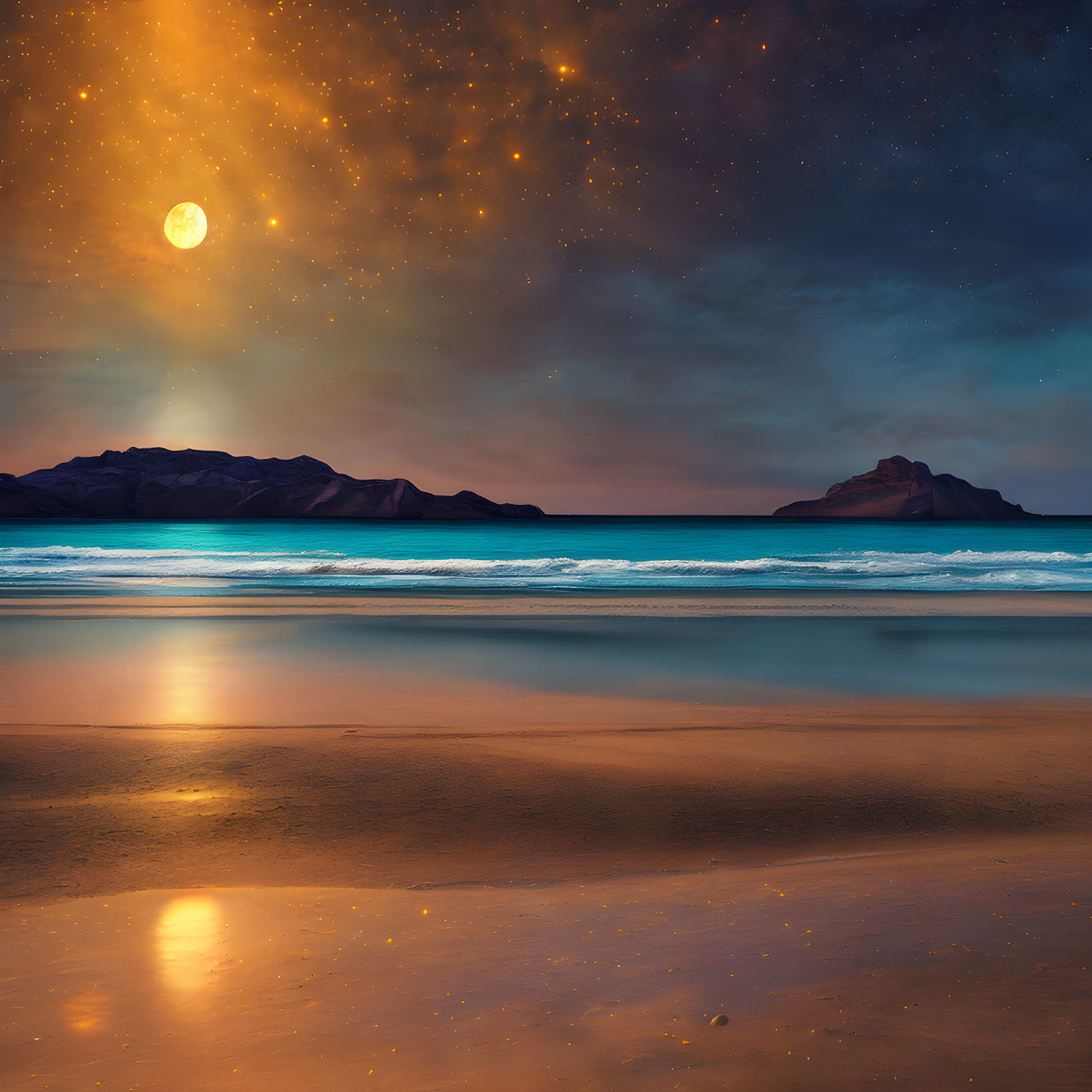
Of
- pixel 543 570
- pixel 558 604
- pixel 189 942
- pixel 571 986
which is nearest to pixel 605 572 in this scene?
pixel 543 570

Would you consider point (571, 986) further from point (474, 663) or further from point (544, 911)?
point (474, 663)

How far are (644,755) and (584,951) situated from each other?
2915 millimetres

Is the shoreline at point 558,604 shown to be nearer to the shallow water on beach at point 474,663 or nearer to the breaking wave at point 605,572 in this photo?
the shallow water on beach at point 474,663

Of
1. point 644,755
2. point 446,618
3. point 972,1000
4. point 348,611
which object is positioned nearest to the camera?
point 972,1000

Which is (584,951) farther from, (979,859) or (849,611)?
(849,611)

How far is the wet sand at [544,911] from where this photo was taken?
219 cm

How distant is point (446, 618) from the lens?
14422mm

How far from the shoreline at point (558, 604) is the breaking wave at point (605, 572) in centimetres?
242

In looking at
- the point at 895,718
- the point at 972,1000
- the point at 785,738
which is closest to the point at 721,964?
the point at 972,1000

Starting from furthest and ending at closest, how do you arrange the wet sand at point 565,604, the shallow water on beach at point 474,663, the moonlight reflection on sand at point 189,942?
the wet sand at point 565,604 < the shallow water on beach at point 474,663 < the moonlight reflection on sand at point 189,942

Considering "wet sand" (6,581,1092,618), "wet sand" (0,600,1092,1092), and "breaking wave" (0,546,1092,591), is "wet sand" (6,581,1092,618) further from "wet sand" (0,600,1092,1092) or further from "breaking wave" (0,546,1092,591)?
"wet sand" (0,600,1092,1092)

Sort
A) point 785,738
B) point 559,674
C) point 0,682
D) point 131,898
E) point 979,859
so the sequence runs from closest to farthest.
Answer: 1. point 131,898
2. point 979,859
3. point 785,738
4. point 0,682
5. point 559,674

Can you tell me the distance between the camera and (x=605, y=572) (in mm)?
28812

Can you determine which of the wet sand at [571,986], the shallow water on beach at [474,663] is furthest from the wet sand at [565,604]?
the wet sand at [571,986]
